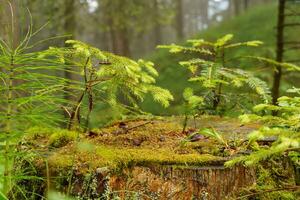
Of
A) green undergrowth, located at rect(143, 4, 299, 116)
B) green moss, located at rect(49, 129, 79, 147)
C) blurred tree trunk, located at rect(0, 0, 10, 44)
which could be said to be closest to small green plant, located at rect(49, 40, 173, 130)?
green moss, located at rect(49, 129, 79, 147)

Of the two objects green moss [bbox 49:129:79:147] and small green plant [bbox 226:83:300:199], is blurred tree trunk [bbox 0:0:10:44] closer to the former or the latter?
green moss [bbox 49:129:79:147]

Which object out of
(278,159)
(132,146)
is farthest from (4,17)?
(278,159)

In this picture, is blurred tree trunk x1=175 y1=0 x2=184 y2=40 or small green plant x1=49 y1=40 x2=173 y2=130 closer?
small green plant x1=49 y1=40 x2=173 y2=130

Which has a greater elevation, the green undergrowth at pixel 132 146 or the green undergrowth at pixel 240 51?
the green undergrowth at pixel 240 51

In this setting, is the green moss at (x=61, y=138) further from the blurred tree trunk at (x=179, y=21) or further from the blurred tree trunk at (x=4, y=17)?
the blurred tree trunk at (x=179, y=21)

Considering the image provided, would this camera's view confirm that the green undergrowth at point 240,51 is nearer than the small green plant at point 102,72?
No

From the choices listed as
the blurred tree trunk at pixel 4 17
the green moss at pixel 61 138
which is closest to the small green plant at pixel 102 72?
the green moss at pixel 61 138

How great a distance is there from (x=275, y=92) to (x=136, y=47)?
25.8m

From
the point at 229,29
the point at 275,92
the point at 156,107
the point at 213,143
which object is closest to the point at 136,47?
the point at 229,29

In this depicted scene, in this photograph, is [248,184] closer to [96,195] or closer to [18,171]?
[96,195]

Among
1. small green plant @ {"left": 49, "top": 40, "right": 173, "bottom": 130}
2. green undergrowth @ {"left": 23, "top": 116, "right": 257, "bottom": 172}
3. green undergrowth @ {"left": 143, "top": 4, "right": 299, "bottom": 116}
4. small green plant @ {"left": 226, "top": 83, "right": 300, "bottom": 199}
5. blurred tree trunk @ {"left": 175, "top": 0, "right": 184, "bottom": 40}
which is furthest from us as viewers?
blurred tree trunk @ {"left": 175, "top": 0, "right": 184, "bottom": 40}

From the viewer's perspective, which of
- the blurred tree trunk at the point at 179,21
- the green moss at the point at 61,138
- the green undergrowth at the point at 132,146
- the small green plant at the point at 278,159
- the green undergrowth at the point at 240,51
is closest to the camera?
the small green plant at the point at 278,159

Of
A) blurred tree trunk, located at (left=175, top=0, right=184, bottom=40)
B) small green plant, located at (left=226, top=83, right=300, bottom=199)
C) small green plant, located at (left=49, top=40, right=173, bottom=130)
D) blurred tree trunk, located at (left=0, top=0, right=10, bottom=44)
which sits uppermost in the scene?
blurred tree trunk, located at (left=175, top=0, right=184, bottom=40)

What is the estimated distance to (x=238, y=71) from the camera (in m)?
4.23
